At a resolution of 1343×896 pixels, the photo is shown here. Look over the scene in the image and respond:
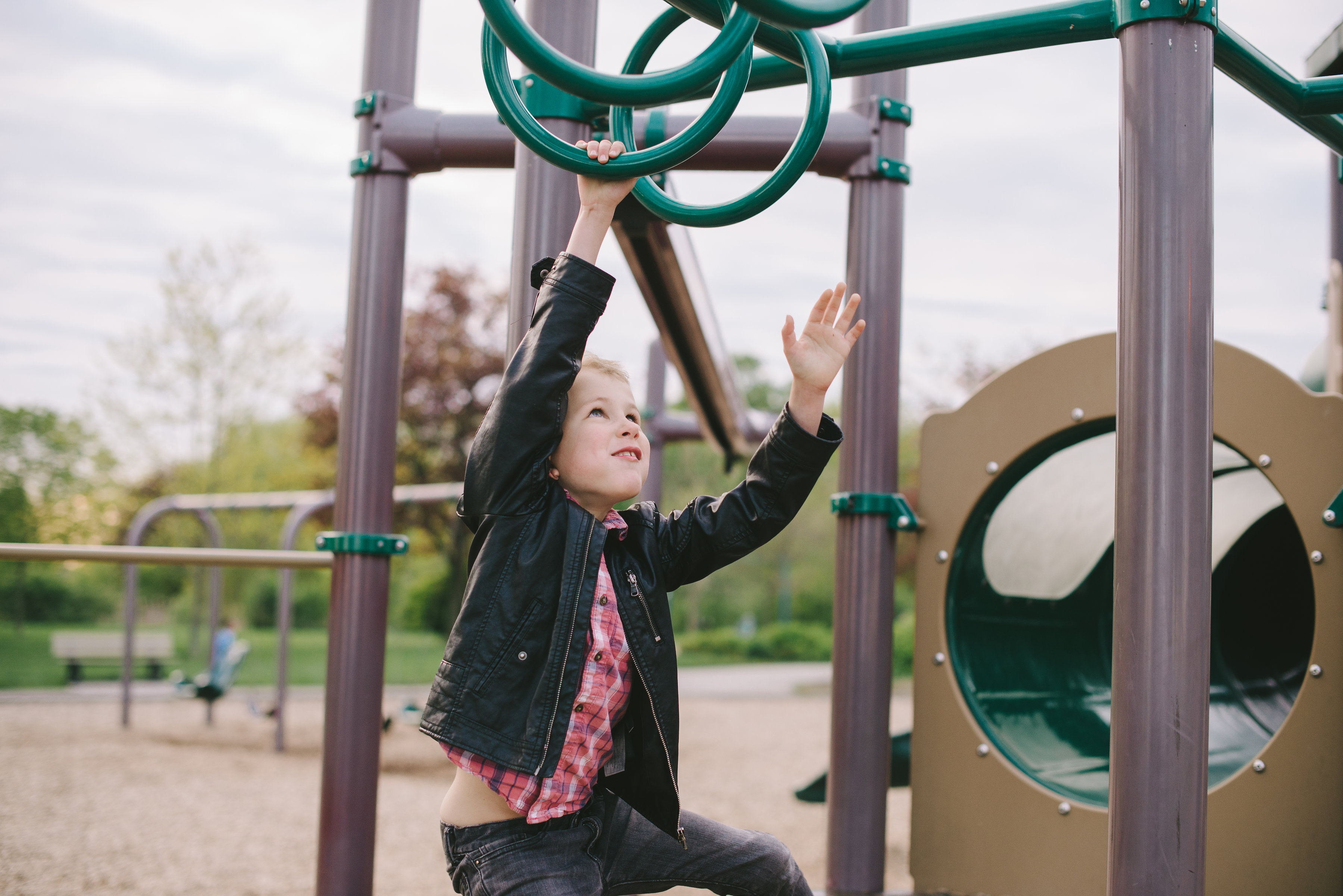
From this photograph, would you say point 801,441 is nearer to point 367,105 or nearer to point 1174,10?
point 1174,10

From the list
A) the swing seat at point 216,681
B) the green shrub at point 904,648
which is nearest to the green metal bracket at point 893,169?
the swing seat at point 216,681

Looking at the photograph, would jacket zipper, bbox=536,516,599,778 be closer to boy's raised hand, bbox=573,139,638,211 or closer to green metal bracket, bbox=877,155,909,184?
boy's raised hand, bbox=573,139,638,211

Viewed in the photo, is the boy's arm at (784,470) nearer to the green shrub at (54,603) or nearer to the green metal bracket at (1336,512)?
the green metal bracket at (1336,512)

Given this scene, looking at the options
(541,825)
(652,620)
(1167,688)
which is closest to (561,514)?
(652,620)

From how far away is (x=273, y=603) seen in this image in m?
19.5

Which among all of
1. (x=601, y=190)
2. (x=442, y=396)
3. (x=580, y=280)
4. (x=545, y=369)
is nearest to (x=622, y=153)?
(x=601, y=190)

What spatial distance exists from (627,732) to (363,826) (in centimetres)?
107

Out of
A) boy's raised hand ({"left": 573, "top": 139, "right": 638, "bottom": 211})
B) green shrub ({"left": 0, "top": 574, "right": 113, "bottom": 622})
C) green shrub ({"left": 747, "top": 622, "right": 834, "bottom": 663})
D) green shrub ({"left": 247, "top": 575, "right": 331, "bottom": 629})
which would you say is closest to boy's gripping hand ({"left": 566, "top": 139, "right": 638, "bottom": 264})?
boy's raised hand ({"left": 573, "top": 139, "right": 638, "bottom": 211})

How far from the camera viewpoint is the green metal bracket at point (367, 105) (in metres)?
2.49

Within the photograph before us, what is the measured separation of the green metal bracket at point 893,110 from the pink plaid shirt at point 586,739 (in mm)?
1382

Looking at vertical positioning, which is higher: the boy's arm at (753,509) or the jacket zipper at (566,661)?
the boy's arm at (753,509)

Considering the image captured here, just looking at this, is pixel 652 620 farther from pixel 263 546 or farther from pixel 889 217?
pixel 263 546

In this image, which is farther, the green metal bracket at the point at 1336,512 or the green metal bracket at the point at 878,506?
the green metal bracket at the point at 878,506

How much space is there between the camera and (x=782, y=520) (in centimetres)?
164
